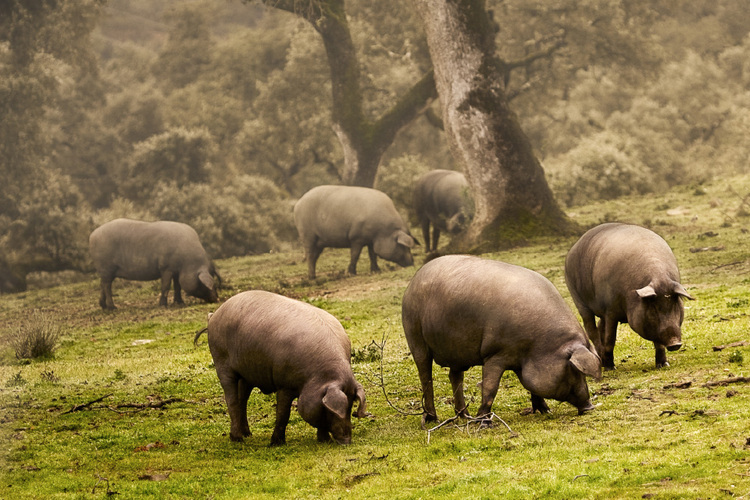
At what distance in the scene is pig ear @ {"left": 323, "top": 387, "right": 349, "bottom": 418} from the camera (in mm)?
9617

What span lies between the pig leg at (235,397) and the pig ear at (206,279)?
14122 millimetres

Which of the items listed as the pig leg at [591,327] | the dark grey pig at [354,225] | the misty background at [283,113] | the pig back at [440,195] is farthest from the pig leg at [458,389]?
the misty background at [283,113]

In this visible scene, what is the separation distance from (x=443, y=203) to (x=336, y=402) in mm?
22656

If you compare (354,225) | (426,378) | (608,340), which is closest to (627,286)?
(608,340)

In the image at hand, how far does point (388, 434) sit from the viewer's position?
10.3m

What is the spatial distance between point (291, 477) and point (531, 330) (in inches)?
113

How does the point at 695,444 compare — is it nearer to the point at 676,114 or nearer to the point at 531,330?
the point at 531,330

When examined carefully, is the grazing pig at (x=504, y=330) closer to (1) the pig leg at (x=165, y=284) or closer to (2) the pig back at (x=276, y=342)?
(2) the pig back at (x=276, y=342)

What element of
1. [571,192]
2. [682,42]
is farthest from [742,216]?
[682,42]

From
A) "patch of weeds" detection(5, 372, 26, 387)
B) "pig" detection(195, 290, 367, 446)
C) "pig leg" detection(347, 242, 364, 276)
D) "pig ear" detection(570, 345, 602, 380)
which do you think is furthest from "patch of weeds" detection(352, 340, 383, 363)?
"pig leg" detection(347, 242, 364, 276)

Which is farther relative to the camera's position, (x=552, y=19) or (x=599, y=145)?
(x=552, y=19)

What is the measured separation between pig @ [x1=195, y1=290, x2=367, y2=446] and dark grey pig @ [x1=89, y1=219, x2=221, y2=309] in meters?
14.2

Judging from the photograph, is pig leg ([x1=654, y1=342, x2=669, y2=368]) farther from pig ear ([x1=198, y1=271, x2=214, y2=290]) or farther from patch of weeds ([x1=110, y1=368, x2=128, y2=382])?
pig ear ([x1=198, y1=271, x2=214, y2=290])

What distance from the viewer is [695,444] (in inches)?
315
